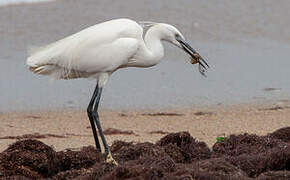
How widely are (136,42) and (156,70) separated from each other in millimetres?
7485

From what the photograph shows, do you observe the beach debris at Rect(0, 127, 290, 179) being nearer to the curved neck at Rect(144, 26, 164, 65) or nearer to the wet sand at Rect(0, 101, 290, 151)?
the curved neck at Rect(144, 26, 164, 65)

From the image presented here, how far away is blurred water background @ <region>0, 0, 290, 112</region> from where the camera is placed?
45.4 feet

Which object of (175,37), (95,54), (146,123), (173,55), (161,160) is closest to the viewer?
(161,160)

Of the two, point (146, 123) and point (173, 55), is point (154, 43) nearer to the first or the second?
point (146, 123)

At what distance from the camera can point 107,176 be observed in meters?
5.90

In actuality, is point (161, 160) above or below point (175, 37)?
below

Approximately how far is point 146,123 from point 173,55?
16.5 feet

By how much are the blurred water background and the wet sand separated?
52 centimetres

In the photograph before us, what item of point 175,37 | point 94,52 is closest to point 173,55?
point 175,37

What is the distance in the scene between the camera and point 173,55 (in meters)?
16.8

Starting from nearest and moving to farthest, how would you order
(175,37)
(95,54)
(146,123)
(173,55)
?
(95,54)
(175,37)
(146,123)
(173,55)

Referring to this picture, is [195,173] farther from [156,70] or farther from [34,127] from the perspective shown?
[156,70]

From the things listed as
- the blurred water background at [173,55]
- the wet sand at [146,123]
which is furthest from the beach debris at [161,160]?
the blurred water background at [173,55]

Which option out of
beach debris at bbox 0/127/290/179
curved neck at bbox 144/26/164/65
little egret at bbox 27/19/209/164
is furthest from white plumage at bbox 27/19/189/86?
beach debris at bbox 0/127/290/179
